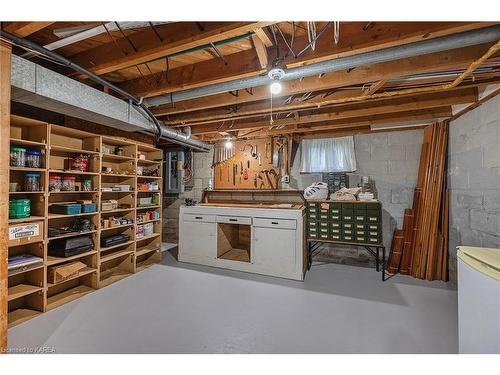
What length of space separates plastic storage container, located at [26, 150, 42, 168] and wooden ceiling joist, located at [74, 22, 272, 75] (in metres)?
0.98

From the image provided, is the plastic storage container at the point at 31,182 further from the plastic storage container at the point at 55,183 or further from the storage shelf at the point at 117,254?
the storage shelf at the point at 117,254

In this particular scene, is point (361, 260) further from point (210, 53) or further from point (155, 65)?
point (155, 65)

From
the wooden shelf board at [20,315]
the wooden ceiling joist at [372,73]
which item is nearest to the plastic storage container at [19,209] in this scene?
the wooden shelf board at [20,315]

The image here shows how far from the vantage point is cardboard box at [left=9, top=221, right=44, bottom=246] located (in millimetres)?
1824

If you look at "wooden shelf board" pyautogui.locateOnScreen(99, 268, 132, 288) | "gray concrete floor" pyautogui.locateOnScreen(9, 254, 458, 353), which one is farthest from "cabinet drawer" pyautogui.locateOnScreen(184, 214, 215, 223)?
"wooden shelf board" pyautogui.locateOnScreen(99, 268, 132, 288)

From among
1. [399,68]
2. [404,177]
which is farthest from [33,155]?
[404,177]

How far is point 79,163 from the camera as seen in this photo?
2477 millimetres

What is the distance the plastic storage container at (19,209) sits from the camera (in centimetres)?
188

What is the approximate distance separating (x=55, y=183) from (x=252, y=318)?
2.44m

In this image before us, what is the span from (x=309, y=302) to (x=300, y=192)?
75.2 inches

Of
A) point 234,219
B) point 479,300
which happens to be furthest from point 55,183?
point 479,300

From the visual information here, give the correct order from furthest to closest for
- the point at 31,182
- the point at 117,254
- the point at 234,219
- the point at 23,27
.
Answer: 1. the point at 234,219
2. the point at 117,254
3. the point at 31,182
4. the point at 23,27

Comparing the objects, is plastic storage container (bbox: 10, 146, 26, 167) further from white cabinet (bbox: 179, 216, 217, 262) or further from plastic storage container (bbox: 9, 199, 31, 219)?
white cabinet (bbox: 179, 216, 217, 262)

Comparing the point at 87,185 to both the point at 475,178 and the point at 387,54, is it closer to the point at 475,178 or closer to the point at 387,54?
the point at 387,54
